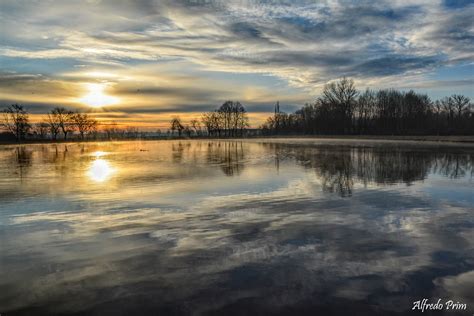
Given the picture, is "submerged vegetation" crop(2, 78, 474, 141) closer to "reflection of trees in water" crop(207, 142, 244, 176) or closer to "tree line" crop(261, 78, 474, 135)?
"tree line" crop(261, 78, 474, 135)

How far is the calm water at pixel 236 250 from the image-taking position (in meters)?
4.87

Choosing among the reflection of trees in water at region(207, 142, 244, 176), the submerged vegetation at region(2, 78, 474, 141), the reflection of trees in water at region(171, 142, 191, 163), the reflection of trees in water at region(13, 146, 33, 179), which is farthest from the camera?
the submerged vegetation at region(2, 78, 474, 141)

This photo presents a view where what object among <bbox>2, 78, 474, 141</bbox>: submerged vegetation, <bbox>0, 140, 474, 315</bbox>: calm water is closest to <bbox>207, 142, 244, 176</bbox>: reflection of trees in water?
<bbox>0, 140, 474, 315</bbox>: calm water

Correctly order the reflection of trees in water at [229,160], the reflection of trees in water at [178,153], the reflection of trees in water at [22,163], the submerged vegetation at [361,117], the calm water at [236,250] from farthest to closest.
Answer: the submerged vegetation at [361,117] < the reflection of trees in water at [178,153] < the reflection of trees in water at [22,163] < the reflection of trees in water at [229,160] < the calm water at [236,250]

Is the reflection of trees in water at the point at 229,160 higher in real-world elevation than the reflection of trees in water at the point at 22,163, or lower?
lower

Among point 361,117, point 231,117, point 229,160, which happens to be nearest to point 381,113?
point 361,117

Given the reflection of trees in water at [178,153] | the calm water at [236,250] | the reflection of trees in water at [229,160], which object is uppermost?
the reflection of trees in water at [178,153]

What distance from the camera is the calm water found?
16.0 feet

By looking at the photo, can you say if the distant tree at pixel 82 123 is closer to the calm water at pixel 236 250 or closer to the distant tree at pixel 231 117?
the distant tree at pixel 231 117

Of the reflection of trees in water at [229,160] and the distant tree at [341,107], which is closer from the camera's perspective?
the reflection of trees in water at [229,160]

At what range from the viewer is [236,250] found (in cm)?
677

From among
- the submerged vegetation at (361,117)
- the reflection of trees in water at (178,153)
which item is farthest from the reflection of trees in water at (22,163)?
the submerged vegetation at (361,117)

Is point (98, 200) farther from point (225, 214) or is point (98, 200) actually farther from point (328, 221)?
point (328, 221)

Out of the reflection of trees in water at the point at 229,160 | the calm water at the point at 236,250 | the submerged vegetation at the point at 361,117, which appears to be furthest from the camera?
the submerged vegetation at the point at 361,117
